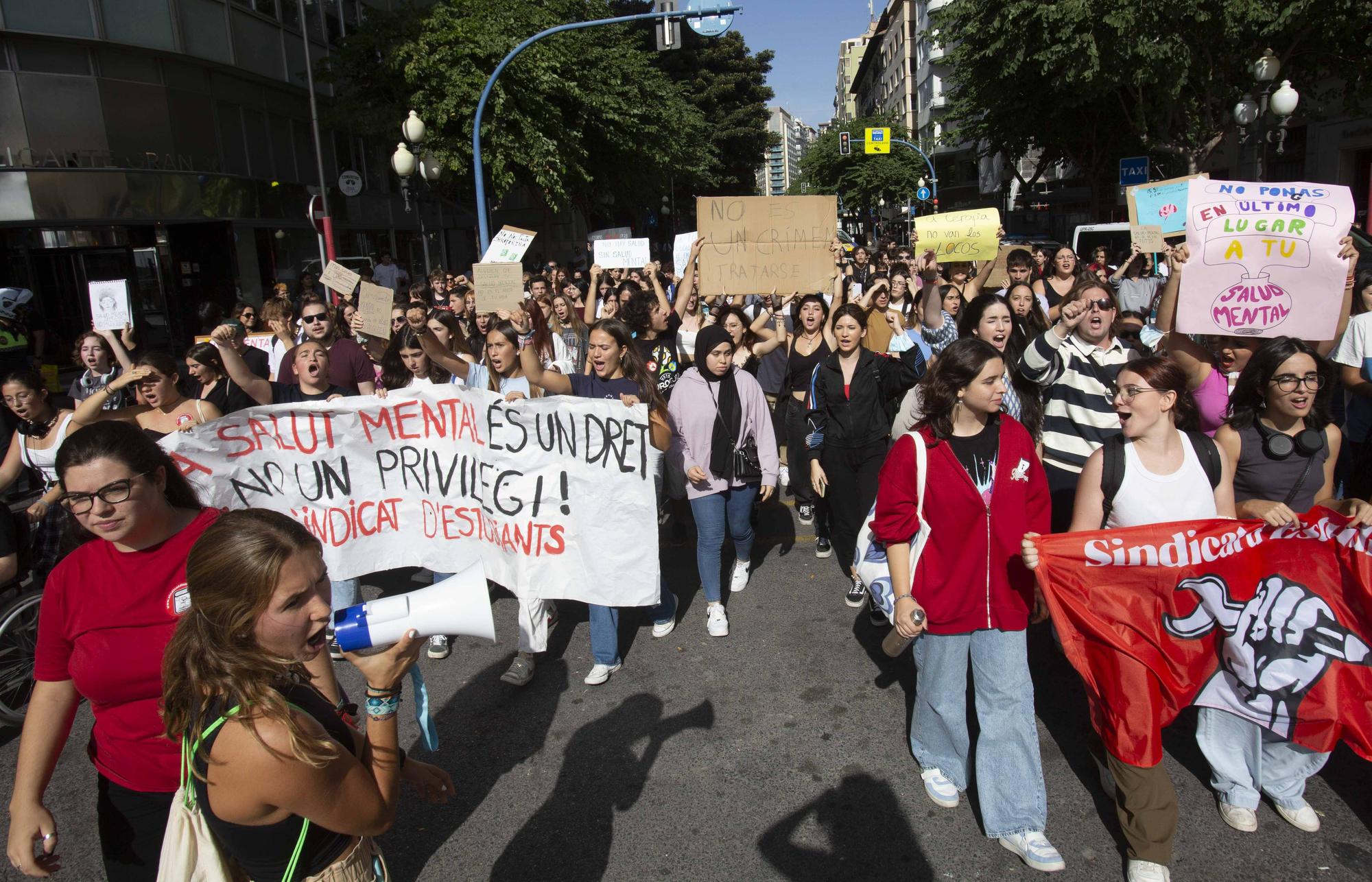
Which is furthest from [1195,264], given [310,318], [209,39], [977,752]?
[209,39]

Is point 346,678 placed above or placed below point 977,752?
below

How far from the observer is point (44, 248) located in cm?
1683

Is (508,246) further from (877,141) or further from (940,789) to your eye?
(877,141)

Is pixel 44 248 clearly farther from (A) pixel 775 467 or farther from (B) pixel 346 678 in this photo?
(A) pixel 775 467

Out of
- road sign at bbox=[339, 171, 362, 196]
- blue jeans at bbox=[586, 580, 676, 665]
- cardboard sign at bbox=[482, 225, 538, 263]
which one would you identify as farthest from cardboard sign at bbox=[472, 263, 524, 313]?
road sign at bbox=[339, 171, 362, 196]

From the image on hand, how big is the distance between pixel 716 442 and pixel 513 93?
56.1 feet

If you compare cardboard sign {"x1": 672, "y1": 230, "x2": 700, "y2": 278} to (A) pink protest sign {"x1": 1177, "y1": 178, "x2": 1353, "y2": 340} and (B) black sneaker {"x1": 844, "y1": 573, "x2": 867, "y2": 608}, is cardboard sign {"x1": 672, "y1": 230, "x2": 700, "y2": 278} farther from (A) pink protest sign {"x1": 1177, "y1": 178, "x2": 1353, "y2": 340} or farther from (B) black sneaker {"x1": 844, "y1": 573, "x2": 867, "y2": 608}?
(A) pink protest sign {"x1": 1177, "y1": 178, "x2": 1353, "y2": 340}

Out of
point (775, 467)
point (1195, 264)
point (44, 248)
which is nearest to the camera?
point (1195, 264)

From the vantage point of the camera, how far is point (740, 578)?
5.54 m

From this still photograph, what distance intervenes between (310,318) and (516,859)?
5064 millimetres

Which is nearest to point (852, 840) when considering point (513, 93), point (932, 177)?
point (513, 93)

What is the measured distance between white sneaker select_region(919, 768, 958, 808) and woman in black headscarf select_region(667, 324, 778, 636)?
1671mm

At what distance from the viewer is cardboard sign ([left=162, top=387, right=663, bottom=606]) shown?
4.30m

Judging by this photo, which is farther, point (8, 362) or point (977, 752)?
point (8, 362)
